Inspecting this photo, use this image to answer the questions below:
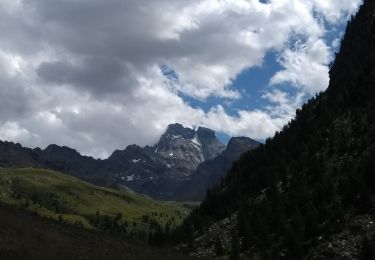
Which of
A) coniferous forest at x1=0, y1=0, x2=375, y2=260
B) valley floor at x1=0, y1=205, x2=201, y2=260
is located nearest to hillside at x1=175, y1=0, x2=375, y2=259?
coniferous forest at x1=0, y1=0, x2=375, y2=260

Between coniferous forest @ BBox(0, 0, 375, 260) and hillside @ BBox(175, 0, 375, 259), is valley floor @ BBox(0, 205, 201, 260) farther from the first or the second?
hillside @ BBox(175, 0, 375, 259)

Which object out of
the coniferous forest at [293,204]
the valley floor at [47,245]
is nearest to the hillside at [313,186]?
the coniferous forest at [293,204]

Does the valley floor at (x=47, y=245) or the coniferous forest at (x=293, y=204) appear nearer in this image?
the valley floor at (x=47, y=245)

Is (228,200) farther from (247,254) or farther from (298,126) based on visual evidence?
(247,254)

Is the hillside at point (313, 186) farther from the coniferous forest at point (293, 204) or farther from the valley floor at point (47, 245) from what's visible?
the valley floor at point (47, 245)

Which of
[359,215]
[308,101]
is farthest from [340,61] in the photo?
[359,215]

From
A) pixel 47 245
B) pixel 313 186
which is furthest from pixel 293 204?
pixel 47 245

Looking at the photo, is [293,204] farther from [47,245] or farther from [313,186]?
[47,245]

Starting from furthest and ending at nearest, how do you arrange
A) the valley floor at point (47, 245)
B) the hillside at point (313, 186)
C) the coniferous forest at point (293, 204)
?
the hillside at point (313, 186), the coniferous forest at point (293, 204), the valley floor at point (47, 245)

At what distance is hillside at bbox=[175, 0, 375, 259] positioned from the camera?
62156mm

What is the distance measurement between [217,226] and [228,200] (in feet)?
A: 60.6

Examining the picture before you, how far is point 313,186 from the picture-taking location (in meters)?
81.0

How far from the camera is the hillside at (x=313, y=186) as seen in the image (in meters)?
62.2

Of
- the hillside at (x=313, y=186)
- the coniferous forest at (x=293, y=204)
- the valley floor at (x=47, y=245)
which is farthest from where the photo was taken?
the hillside at (x=313, y=186)
